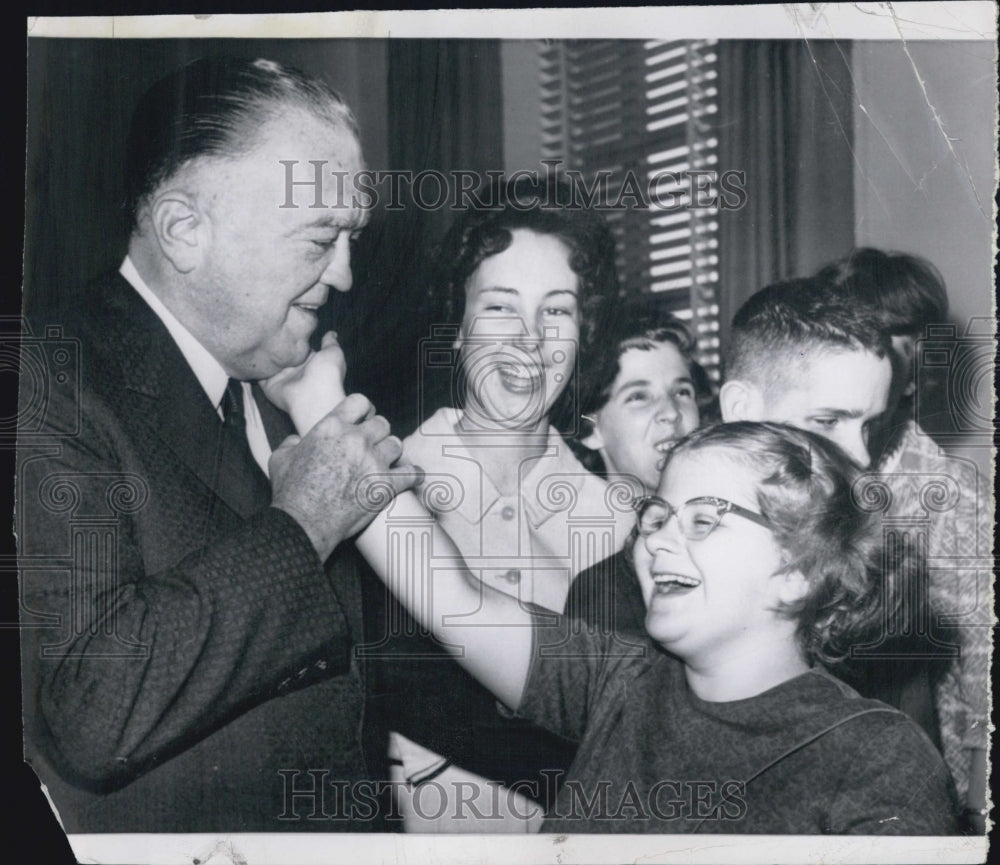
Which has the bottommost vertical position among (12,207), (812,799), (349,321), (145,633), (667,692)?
(812,799)

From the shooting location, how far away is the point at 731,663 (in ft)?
7.18

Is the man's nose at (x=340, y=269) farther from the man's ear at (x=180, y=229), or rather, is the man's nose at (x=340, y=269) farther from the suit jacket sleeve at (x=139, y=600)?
the suit jacket sleeve at (x=139, y=600)

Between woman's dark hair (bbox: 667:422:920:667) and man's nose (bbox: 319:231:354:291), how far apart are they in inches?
32.8

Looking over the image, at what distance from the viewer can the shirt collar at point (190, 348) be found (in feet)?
7.38

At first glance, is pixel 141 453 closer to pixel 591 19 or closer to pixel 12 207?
pixel 12 207

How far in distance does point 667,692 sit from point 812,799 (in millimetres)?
378

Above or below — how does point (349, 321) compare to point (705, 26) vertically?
below

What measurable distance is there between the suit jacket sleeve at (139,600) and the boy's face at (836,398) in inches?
42.2

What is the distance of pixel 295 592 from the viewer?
220 centimetres

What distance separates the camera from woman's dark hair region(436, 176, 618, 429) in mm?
2277

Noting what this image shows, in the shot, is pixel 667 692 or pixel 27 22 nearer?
pixel 667 692

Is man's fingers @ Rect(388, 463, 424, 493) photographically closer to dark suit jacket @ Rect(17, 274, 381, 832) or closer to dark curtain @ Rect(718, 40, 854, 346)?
dark suit jacket @ Rect(17, 274, 381, 832)

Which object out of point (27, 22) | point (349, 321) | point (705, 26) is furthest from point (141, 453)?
point (705, 26)
